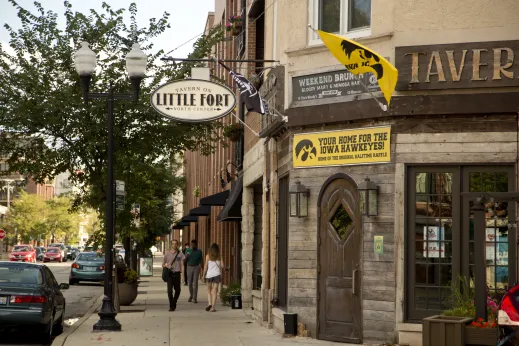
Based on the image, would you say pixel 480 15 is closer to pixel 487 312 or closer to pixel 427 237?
pixel 427 237

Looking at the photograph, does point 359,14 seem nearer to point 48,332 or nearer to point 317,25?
point 317,25

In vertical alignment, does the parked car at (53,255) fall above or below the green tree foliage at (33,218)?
below

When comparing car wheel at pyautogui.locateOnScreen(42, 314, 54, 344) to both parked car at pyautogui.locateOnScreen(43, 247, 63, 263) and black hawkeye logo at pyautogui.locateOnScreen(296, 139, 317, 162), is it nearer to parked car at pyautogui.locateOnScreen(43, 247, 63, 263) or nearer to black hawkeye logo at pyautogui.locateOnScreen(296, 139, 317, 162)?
black hawkeye logo at pyautogui.locateOnScreen(296, 139, 317, 162)

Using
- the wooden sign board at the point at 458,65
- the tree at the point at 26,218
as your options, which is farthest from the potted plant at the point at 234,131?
the tree at the point at 26,218

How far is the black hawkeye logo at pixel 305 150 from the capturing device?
591 inches

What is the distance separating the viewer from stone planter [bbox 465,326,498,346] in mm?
10195

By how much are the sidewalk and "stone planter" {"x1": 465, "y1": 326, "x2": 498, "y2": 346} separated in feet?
13.0

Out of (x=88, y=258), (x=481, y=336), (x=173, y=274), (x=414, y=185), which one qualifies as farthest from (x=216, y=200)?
(x=481, y=336)

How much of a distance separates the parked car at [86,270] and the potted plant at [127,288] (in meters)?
15.9

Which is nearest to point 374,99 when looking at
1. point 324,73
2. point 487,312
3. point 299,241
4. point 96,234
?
point 324,73

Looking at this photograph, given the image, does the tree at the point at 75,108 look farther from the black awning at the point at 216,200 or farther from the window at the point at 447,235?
the window at the point at 447,235

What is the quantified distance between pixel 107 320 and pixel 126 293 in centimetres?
723

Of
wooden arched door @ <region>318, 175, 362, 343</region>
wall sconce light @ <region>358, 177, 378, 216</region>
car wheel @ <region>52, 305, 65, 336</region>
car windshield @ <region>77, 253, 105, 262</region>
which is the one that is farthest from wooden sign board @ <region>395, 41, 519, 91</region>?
car windshield @ <region>77, 253, 105, 262</region>

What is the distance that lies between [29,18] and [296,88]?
36.7 feet
